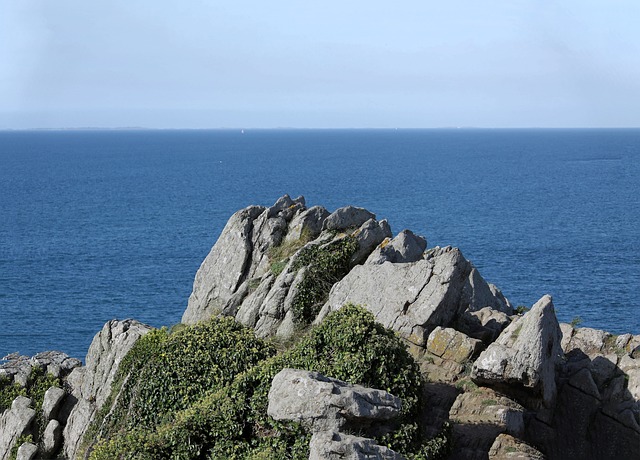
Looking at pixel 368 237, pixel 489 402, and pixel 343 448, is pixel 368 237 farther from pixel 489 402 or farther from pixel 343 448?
pixel 343 448

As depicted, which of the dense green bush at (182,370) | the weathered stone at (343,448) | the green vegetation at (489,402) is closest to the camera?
the weathered stone at (343,448)

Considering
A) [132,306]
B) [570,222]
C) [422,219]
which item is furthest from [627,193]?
[132,306]

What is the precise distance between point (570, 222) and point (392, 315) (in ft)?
385

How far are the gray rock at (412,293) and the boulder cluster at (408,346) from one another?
5 cm

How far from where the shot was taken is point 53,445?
35250 mm

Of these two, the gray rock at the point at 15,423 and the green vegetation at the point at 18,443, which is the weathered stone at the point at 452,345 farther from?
the gray rock at the point at 15,423

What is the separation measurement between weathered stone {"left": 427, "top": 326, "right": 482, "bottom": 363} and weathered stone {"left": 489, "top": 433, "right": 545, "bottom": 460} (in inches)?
170

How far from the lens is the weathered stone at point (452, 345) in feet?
94.7

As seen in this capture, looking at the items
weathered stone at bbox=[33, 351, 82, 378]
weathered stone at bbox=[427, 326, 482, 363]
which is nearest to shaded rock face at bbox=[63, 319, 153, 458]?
weathered stone at bbox=[33, 351, 82, 378]

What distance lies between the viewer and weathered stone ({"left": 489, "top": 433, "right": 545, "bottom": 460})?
79.4ft

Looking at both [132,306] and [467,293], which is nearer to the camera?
[467,293]

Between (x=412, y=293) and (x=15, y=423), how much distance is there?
20.6 meters

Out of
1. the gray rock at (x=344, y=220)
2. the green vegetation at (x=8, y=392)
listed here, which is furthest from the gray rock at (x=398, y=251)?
the green vegetation at (x=8, y=392)

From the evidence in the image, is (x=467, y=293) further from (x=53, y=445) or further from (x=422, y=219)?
(x=422, y=219)
